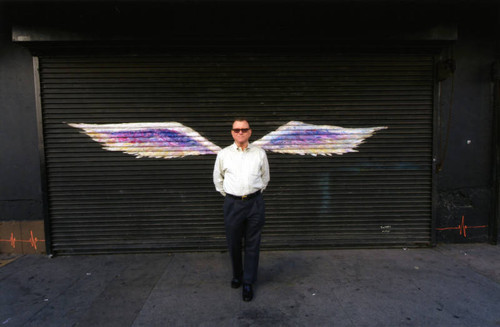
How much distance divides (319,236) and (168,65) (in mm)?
3716

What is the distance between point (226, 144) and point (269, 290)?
7.28 feet

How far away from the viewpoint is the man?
2916 millimetres

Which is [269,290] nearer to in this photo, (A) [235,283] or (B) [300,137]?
(A) [235,283]

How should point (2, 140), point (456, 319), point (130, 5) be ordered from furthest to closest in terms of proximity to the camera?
point (2, 140), point (130, 5), point (456, 319)

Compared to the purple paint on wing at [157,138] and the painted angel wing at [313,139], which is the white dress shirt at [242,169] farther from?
the purple paint on wing at [157,138]

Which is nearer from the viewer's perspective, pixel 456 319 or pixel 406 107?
pixel 456 319

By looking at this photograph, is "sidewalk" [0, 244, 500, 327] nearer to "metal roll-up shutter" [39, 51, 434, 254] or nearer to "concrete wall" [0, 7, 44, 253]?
"metal roll-up shutter" [39, 51, 434, 254]

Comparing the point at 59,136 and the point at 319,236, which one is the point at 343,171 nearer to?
the point at 319,236

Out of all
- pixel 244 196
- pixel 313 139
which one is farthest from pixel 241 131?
pixel 313 139

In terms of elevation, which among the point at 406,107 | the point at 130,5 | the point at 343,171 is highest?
the point at 130,5

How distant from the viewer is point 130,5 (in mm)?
3523

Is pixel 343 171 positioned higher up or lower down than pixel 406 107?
lower down

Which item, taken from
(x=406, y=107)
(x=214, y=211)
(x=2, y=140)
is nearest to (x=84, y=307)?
(x=214, y=211)

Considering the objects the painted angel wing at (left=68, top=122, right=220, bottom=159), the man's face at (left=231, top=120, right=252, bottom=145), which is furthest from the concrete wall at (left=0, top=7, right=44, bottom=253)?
the man's face at (left=231, top=120, right=252, bottom=145)
